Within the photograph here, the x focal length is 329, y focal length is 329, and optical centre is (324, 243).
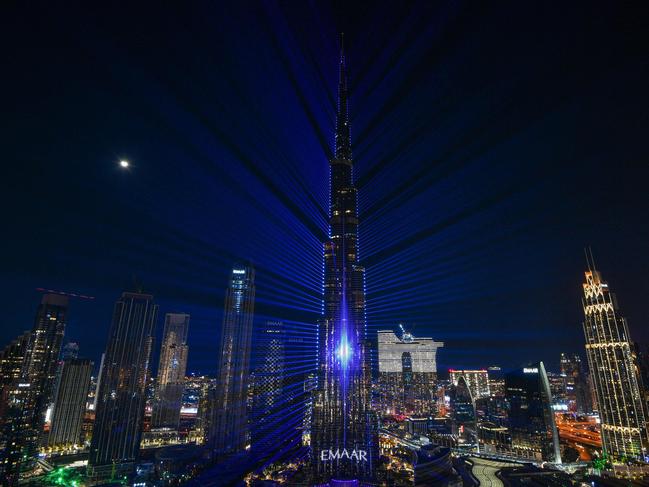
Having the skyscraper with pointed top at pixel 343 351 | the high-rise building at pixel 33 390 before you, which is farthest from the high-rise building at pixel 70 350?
the skyscraper with pointed top at pixel 343 351

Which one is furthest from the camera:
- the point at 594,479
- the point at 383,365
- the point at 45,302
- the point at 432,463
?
the point at 383,365

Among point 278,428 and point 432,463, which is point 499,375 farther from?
point 432,463

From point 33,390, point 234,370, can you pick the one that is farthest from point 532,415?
point 33,390

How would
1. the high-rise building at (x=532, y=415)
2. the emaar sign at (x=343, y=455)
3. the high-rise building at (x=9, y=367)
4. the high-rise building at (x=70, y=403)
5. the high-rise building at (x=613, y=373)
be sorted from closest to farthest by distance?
the high-rise building at (x=9, y=367) < the emaar sign at (x=343, y=455) < the high-rise building at (x=613, y=373) < the high-rise building at (x=532, y=415) < the high-rise building at (x=70, y=403)

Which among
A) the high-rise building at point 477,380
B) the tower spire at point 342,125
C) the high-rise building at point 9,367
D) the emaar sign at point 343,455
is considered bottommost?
the emaar sign at point 343,455

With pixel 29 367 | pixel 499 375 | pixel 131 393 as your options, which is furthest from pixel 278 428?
pixel 499 375

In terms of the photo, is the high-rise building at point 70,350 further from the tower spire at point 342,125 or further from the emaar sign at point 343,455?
the tower spire at point 342,125

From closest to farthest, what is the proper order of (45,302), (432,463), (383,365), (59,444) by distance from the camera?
1. (432,463)
2. (45,302)
3. (59,444)
4. (383,365)

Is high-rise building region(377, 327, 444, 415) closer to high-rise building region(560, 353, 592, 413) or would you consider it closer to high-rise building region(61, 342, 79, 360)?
high-rise building region(560, 353, 592, 413)
